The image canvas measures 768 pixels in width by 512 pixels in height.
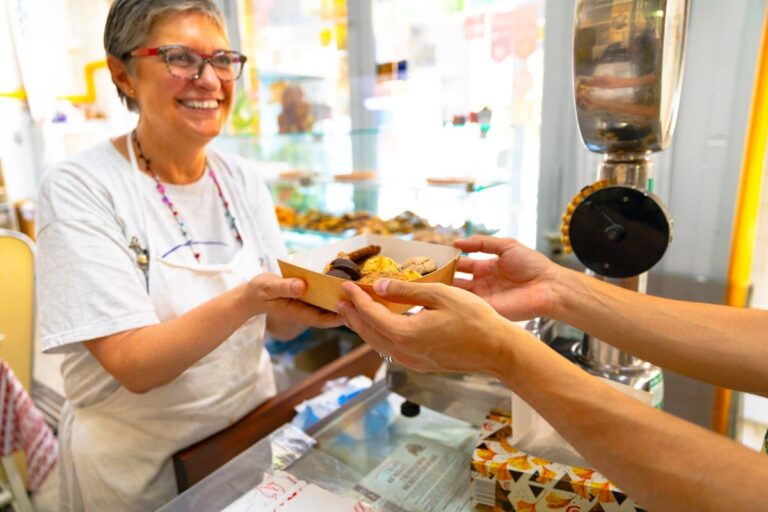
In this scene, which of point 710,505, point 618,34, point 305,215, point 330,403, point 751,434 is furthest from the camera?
point 305,215

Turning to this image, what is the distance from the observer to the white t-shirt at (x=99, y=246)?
2.80ft

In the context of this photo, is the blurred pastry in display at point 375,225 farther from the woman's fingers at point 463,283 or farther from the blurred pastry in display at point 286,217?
the woman's fingers at point 463,283

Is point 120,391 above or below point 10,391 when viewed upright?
above

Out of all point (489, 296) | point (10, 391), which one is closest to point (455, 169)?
point (489, 296)

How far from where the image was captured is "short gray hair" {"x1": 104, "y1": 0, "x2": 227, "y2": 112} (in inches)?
37.4

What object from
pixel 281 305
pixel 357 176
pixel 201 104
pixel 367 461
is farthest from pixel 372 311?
pixel 357 176

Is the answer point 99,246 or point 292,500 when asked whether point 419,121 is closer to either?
point 99,246

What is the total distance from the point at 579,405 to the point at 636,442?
2.5 inches

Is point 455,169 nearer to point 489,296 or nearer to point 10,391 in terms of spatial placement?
point 489,296

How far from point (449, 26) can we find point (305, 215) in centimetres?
110

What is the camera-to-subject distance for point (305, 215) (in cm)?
235

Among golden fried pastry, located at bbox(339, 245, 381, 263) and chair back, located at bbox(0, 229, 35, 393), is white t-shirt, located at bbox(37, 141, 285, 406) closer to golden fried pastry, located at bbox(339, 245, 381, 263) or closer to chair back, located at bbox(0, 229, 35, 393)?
golden fried pastry, located at bbox(339, 245, 381, 263)

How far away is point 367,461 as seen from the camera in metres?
0.85

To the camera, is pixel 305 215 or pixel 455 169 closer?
pixel 455 169
